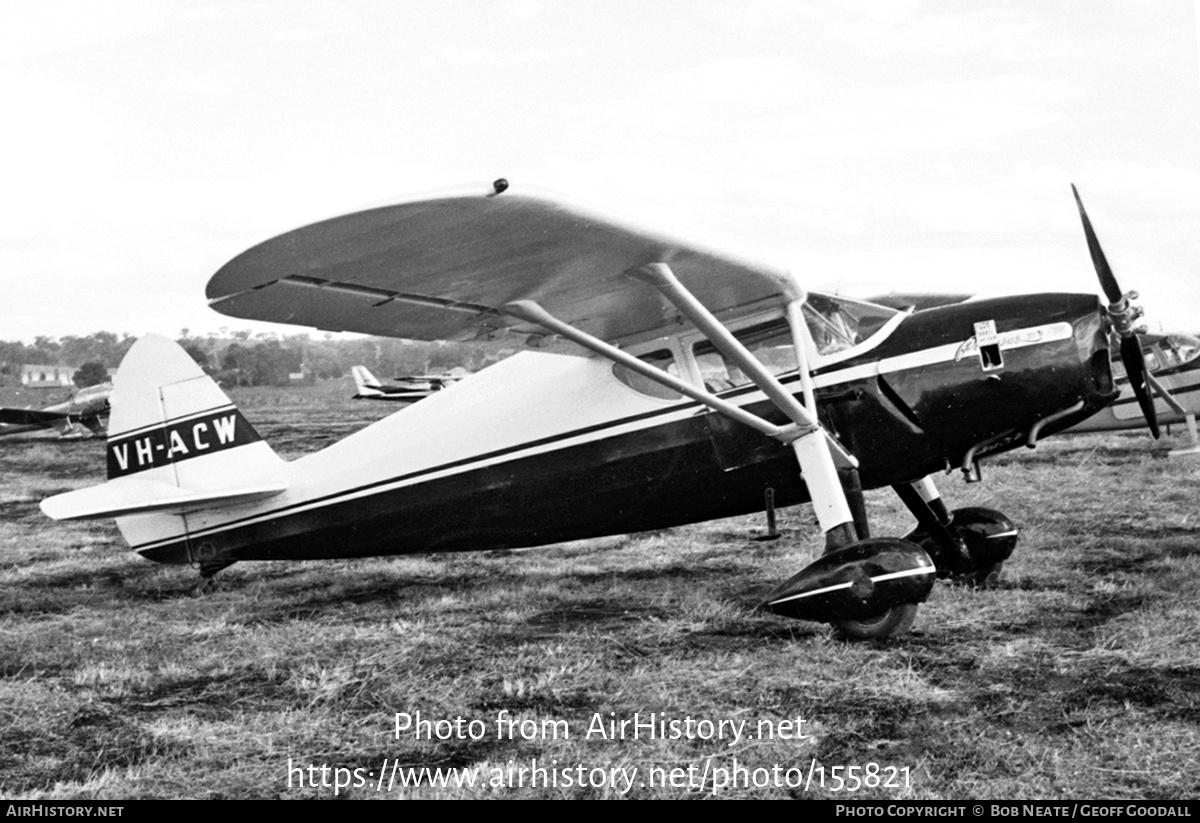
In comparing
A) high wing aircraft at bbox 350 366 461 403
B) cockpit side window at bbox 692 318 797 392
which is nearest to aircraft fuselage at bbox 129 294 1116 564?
cockpit side window at bbox 692 318 797 392

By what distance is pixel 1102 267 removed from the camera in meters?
5.47

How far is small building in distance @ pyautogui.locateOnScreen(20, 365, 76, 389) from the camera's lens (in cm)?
6806

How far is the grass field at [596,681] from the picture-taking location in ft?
11.9

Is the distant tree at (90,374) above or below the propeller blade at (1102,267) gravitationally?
above

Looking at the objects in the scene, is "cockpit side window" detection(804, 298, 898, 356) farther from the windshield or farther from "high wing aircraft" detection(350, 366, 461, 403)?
"high wing aircraft" detection(350, 366, 461, 403)

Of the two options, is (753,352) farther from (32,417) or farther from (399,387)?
(399,387)

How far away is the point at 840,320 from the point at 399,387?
110ft

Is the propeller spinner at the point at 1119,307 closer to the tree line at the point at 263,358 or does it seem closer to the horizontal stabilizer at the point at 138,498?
the horizontal stabilizer at the point at 138,498

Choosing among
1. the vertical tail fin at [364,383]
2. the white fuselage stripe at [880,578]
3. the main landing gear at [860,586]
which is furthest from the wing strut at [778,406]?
the vertical tail fin at [364,383]

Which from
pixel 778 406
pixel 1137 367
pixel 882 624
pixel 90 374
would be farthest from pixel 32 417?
Answer: pixel 1137 367

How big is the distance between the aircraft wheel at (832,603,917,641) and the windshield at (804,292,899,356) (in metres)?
1.49

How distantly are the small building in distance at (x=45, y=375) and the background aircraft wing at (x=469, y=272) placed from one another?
7005 centimetres

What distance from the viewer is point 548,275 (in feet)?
→ 15.8
